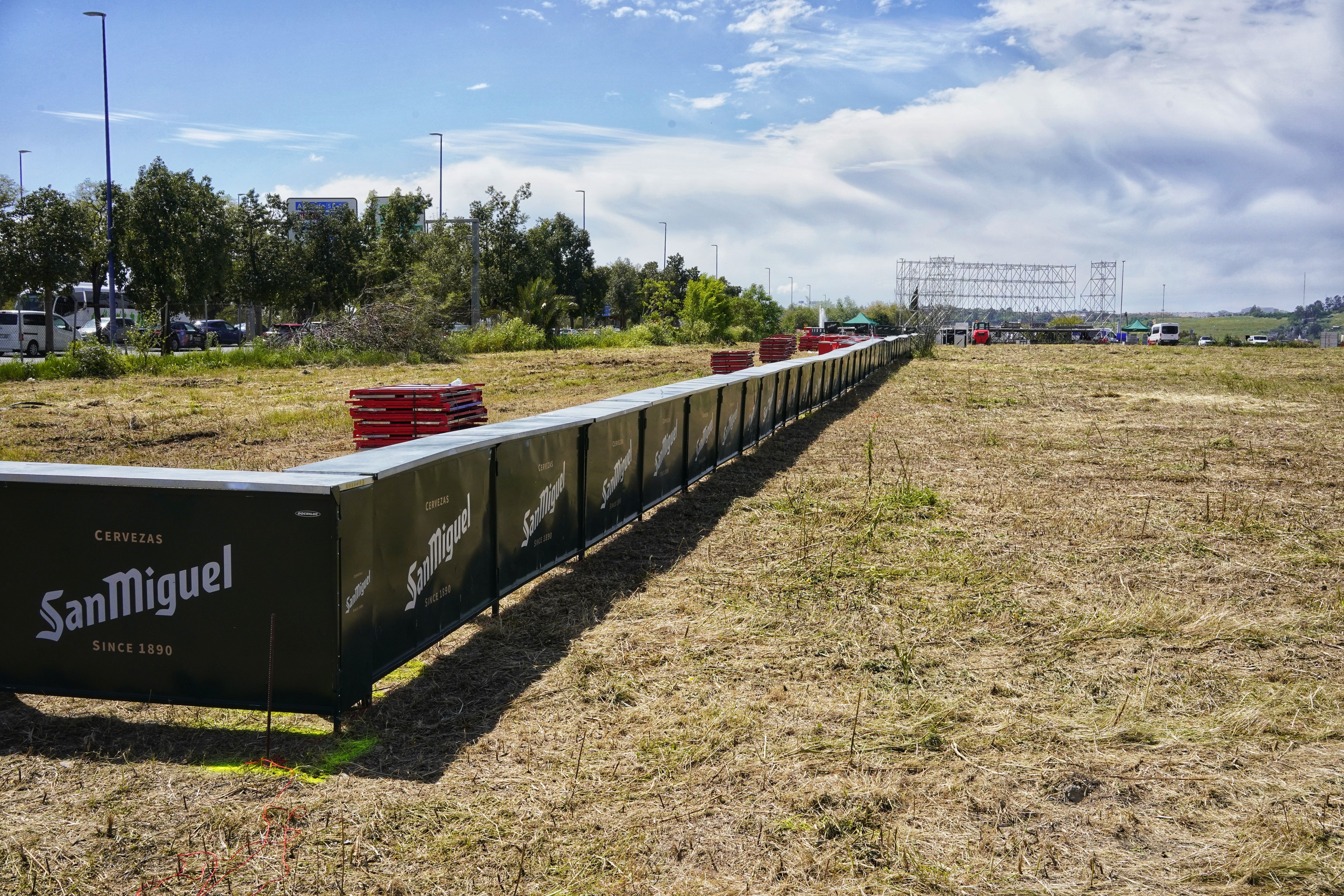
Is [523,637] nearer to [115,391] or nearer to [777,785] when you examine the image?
[777,785]

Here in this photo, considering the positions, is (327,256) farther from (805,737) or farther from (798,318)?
(798,318)

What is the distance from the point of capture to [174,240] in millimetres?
42000

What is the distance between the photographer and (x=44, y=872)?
13.3ft

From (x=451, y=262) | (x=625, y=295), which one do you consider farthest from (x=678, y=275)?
(x=451, y=262)

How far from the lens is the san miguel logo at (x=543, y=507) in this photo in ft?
25.6

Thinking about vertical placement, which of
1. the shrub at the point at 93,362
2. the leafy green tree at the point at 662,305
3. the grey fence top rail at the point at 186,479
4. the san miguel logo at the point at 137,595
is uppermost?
the leafy green tree at the point at 662,305

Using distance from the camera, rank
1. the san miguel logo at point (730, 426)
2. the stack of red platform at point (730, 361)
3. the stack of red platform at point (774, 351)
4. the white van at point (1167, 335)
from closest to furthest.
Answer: the san miguel logo at point (730, 426) → the stack of red platform at point (730, 361) → the stack of red platform at point (774, 351) → the white van at point (1167, 335)

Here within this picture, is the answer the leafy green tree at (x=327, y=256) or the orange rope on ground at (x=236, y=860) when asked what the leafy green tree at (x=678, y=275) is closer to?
the leafy green tree at (x=327, y=256)

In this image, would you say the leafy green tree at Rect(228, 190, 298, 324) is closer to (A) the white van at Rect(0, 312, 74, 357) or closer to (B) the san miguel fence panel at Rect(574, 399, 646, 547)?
(A) the white van at Rect(0, 312, 74, 357)

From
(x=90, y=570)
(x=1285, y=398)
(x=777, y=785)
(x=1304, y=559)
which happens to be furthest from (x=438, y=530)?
(x=1285, y=398)

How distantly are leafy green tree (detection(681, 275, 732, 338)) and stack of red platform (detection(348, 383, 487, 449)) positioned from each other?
175 ft

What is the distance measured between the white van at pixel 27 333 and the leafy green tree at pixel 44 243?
2648 millimetres

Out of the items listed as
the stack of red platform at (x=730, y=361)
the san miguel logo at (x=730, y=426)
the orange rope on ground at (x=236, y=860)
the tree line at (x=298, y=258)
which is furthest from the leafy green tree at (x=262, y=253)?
the orange rope on ground at (x=236, y=860)

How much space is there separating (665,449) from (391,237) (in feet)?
153
